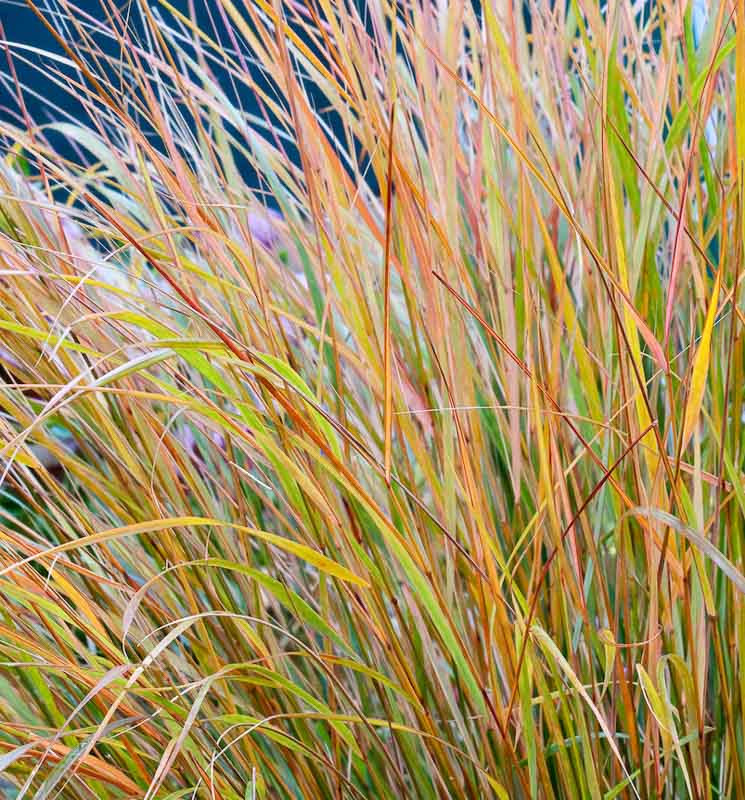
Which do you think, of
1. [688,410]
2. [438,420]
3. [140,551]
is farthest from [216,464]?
[688,410]

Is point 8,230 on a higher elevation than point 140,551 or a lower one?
higher

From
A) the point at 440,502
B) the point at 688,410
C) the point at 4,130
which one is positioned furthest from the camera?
the point at 4,130

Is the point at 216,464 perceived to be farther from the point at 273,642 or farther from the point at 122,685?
the point at 122,685

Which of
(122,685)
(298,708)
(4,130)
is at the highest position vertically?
(4,130)

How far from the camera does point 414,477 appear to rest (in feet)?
1.98

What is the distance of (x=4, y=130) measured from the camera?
0.63 metres

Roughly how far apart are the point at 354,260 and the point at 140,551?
23cm

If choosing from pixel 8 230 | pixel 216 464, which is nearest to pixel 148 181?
pixel 8 230

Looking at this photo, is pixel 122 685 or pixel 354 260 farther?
pixel 354 260

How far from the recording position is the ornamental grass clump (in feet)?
1.54

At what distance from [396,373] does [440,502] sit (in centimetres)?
8

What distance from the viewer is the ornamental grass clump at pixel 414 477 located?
469 millimetres

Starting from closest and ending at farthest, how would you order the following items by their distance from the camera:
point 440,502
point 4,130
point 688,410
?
point 688,410, point 440,502, point 4,130

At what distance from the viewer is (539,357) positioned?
23.0 inches
